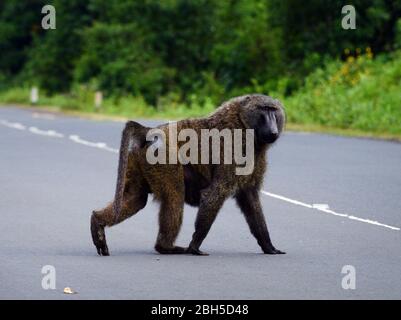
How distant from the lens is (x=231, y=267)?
448 inches

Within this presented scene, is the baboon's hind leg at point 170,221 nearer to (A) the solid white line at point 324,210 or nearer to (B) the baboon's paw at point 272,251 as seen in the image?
(B) the baboon's paw at point 272,251

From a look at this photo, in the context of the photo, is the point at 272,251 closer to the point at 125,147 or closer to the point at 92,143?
the point at 125,147

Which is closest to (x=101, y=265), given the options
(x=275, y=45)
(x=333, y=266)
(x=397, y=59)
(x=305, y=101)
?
(x=333, y=266)

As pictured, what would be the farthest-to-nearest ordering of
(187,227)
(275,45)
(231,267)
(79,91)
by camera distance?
(79,91) < (275,45) < (187,227) < (231,267)

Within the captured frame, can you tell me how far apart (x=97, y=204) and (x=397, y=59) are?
22.5m

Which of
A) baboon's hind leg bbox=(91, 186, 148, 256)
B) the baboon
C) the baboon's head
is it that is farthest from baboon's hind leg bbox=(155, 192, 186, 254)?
the baboon's head

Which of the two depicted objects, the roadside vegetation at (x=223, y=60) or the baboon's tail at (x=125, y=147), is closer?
the baboon's tail at (x=125, y=147)

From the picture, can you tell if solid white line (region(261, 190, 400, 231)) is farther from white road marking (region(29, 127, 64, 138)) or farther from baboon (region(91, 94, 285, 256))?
white road marking (region(29, 127, 64, 138))

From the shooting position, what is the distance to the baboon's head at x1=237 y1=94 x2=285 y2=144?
1202 cm

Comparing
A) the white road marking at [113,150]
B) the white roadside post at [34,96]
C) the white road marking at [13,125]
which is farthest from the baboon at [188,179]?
the white roadside post at [34,96]

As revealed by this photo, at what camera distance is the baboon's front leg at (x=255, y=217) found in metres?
12.3

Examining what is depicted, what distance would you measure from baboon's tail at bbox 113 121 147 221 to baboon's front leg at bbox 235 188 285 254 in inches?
39.0

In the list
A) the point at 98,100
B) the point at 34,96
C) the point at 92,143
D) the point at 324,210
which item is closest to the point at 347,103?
the point at 92,143

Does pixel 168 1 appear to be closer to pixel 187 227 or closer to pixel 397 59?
pixel 397 59
